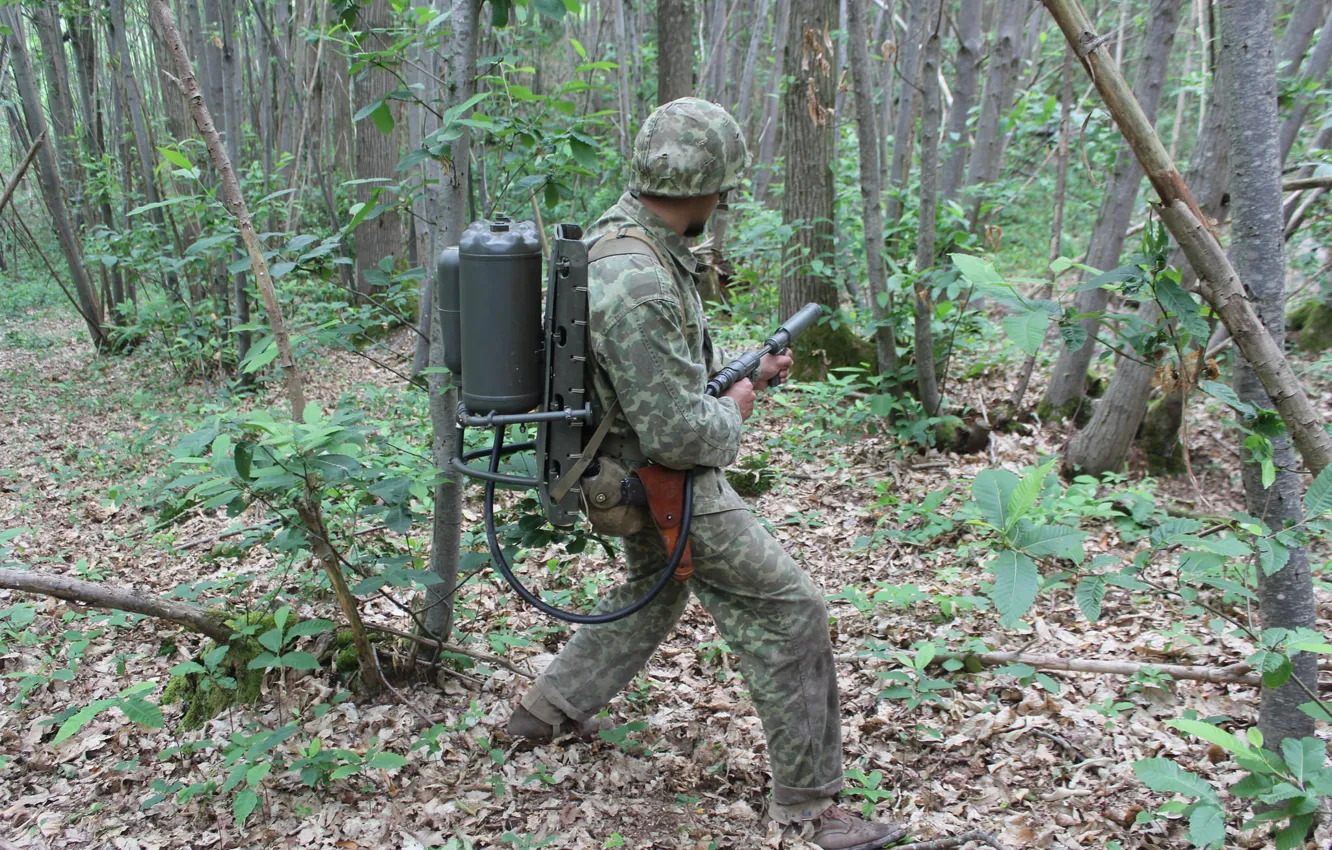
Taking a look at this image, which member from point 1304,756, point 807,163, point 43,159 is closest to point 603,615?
point 1304,756

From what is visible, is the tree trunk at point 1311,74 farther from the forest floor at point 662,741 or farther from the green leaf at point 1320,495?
the green leaf at point 1320,495

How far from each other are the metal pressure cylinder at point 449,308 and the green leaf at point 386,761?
124cm

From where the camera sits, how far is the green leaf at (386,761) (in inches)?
103

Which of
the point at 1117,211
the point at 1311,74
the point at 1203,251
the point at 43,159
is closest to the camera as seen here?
the point at 1203,251

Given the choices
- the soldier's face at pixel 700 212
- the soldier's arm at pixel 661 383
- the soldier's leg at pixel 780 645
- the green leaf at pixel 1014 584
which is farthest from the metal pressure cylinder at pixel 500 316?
the green leaf at pixel 1014 584

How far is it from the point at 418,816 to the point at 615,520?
3.95 ft

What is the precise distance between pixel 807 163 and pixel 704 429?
603 cm

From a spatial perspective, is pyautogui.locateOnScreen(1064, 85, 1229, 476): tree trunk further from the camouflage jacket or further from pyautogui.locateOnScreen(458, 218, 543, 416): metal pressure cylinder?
pyautogui.locateOnScreen(458, 218, 543, 416): metal pressure cylinder

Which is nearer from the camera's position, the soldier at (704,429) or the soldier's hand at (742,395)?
the soldier at (704,429)

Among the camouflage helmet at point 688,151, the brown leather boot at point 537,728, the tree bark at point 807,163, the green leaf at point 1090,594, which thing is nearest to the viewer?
the green leaf at point 1090,594

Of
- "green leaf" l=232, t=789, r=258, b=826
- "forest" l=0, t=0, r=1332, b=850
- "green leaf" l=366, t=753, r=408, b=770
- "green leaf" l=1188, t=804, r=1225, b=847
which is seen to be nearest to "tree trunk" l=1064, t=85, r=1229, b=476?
"forest" l=0, t=0, r=1332, b=850

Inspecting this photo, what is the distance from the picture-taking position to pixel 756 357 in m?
2.95

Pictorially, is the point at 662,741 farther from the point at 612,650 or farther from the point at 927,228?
the point at 927,228

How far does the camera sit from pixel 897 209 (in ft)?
27.9
